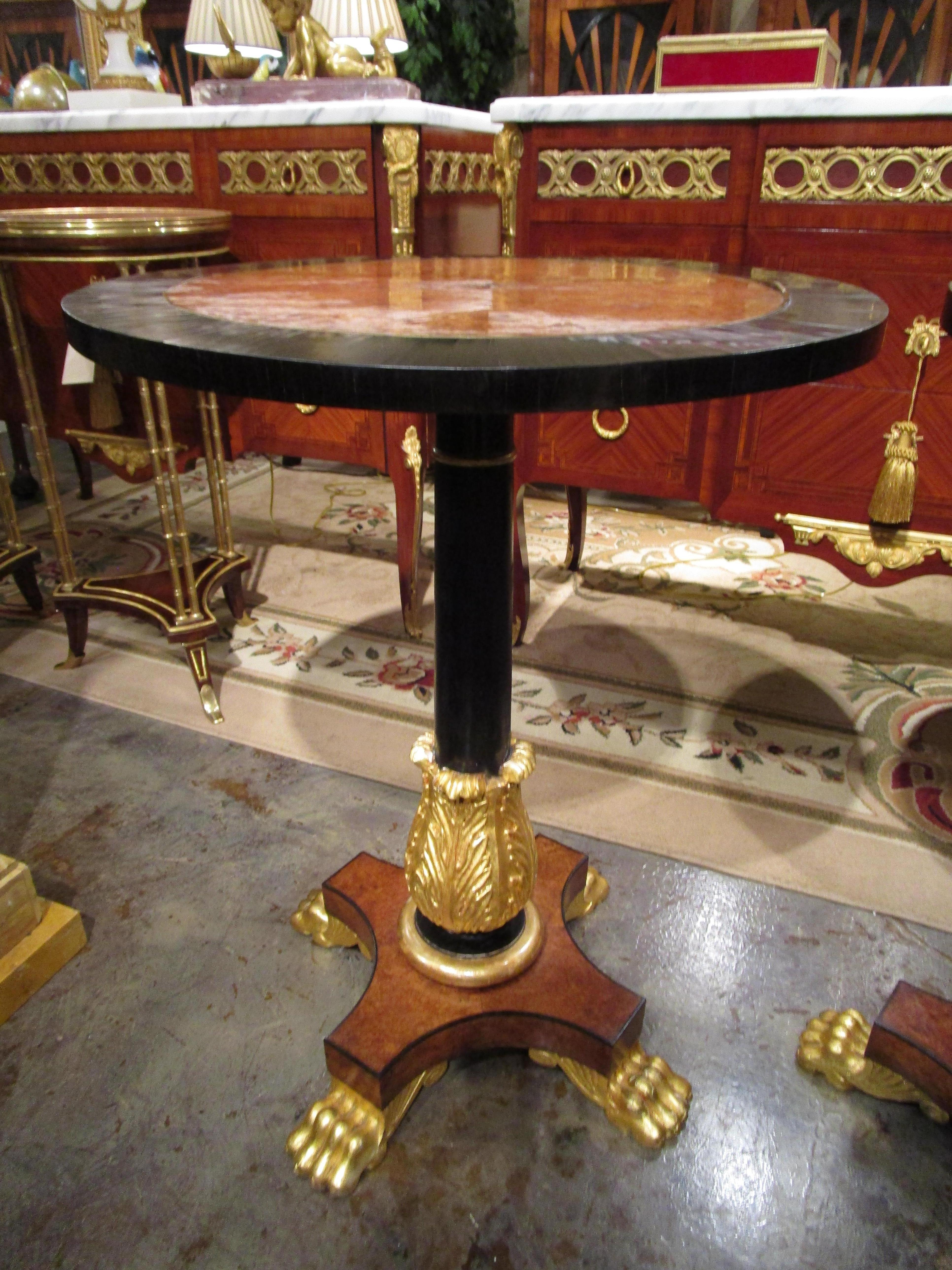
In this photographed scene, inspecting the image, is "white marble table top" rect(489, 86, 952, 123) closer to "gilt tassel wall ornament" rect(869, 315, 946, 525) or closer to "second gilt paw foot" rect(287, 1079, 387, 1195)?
"gilt tassel wall ornament" rect(869, 315, 946, 525)

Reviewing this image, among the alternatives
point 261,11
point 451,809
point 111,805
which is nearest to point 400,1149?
point 451,809

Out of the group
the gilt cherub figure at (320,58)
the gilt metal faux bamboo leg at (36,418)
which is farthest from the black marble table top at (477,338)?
the gilt cherub figure at (320,58)

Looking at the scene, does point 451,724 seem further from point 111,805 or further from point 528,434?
point 528,434

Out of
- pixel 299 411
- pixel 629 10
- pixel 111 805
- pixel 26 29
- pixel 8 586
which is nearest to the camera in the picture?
pixel 111 805

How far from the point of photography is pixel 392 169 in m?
1.70

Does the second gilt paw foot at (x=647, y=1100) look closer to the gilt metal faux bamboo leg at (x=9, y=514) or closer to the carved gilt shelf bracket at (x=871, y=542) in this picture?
the carved gilt shelf bracket at (x=871, y=542)

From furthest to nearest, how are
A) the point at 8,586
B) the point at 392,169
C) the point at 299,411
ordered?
the point at 8,586 → the point at 299,411 → the point at 392,169

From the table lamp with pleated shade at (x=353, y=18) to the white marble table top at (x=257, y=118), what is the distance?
0.61 meters

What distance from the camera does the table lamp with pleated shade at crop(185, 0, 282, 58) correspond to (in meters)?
2.38

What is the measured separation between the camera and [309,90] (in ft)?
6.27

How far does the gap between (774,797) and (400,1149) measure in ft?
2.74

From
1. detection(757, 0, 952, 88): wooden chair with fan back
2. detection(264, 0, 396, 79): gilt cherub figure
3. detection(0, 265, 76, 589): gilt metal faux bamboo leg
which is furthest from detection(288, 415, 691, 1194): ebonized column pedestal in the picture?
detection(757, 0, 952, 88): wooden chair with fan back

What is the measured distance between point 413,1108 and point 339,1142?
0.10 meters

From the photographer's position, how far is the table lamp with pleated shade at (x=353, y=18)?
2.38 m
